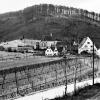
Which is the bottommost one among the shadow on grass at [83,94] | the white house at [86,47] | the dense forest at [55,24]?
the shadow on grass at [83,94]

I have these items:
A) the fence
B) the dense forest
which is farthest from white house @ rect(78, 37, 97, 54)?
the dense forest

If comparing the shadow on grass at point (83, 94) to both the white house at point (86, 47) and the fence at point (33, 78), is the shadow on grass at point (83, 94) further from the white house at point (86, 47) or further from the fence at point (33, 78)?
the white house at point (86, 47)

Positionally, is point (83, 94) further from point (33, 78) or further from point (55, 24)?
point (55, 24)

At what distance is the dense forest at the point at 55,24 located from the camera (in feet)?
297

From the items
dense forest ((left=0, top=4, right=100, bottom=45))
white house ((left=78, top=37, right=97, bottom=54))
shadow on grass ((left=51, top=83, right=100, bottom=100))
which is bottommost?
shadow on grass ((left=51, top=83, right=100, bottom=100))

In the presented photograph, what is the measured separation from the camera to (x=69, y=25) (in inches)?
4003

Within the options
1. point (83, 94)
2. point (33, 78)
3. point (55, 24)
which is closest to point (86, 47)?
point (33, 78)

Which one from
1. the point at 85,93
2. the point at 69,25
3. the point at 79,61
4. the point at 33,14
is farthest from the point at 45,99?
the point at 33,14

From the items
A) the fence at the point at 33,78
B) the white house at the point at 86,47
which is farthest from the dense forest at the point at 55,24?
the fence at the point at 33,78

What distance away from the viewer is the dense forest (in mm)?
90394

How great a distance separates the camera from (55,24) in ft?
356

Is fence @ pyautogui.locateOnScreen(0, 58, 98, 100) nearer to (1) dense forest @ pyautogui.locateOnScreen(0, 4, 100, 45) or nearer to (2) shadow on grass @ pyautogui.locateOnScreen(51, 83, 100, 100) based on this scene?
(2) shadow on grass @ pyautogui.locateOnScreen(51, 83, 100, 100)

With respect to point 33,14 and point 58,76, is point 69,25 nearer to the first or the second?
point 33,14

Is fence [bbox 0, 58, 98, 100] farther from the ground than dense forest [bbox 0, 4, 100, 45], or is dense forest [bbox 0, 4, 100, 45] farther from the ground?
dense forest [bbox 0, 4, 100, 45]
